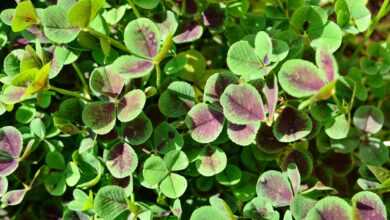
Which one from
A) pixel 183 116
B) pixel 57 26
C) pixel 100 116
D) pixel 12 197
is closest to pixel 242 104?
pixel 183 116

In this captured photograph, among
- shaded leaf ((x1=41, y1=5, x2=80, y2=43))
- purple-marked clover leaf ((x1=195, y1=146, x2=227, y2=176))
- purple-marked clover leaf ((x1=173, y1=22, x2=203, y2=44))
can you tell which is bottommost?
purple-marked clover leaf ((x1=195, y1=146, x2=227, y2=176))

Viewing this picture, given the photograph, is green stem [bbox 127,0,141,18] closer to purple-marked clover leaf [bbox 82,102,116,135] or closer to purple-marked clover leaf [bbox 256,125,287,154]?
purple-marked clover leaf [bbox 82,102,116,135]

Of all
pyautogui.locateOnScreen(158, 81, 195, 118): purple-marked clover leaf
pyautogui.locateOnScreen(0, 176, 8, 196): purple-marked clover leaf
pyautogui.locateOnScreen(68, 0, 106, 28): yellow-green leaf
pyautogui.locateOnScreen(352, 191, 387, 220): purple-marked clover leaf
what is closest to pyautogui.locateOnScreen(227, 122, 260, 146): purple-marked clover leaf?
pyautogui.locateOnScreen(158, 81, 195, 118): purple-marked clover leaf

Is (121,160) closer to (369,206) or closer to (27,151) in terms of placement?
(27,151)

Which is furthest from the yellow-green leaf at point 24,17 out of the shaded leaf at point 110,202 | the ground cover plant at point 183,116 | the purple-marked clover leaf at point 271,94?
the purple-marked clover leaf at point 271,94

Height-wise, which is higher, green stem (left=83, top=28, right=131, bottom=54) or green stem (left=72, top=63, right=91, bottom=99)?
green stem (left=83, top=28, right=131, bottom=54)

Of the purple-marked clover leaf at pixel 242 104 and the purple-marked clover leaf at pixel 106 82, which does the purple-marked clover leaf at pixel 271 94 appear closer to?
the purple-marked clover leaf at pixel 242 104

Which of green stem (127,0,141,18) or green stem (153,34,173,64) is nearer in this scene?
green stem (153,34,173,64)
